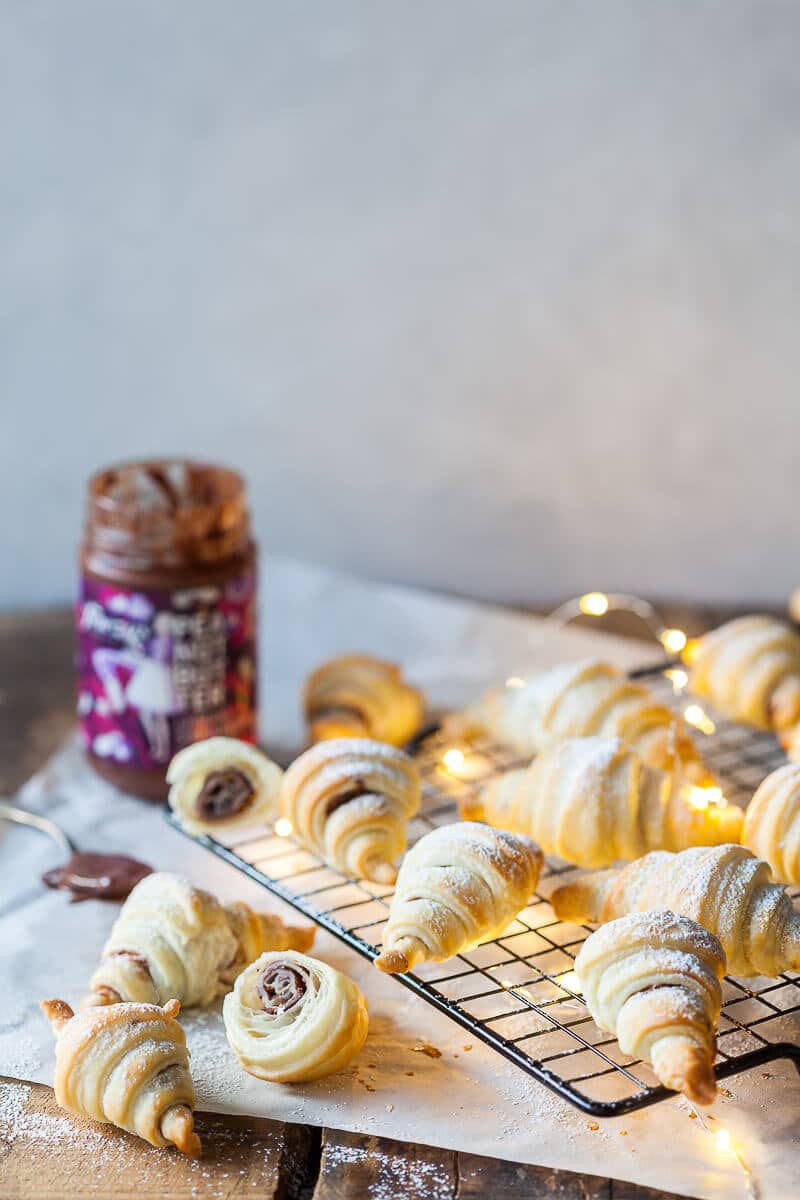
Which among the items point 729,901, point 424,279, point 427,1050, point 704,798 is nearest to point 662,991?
point 729,901

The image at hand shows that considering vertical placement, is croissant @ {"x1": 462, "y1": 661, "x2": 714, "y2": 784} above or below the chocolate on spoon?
above

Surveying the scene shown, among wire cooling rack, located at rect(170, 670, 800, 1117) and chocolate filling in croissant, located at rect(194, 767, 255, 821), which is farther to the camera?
chocolate filling in croissant, located at rect(194, 767, 255, 821)

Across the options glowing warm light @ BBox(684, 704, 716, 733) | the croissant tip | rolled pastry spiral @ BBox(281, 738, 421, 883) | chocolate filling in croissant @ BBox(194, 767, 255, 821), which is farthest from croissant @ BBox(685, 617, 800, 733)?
the croissant tip

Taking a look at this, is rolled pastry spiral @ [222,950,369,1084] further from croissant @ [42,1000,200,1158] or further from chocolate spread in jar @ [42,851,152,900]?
chocolate spread in jar @ [42,851,152,900]

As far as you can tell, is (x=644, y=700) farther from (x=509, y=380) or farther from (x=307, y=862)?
(x=509, y=380)

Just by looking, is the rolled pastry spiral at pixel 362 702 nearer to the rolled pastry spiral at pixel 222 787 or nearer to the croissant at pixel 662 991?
the rolled pastry spiral at pixel 222 787

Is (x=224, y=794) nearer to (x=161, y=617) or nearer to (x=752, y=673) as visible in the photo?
(x=161, y=617)

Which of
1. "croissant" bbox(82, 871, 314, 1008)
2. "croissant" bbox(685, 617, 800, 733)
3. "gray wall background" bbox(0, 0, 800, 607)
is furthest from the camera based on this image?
"gray wall background" bbox(0, 0, 800, 607)
